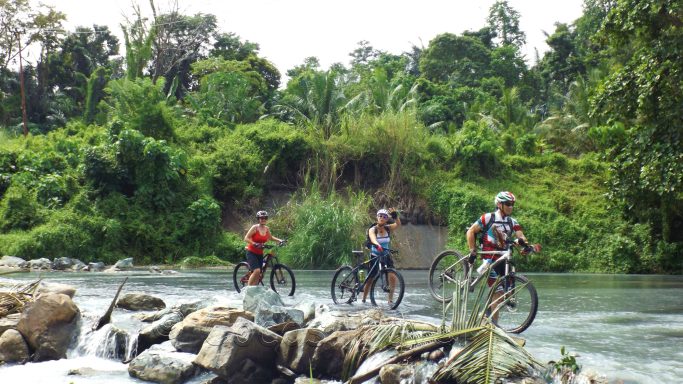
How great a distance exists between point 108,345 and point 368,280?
4476mm

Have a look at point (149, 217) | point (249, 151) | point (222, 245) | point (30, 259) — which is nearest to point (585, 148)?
point (249, 151)

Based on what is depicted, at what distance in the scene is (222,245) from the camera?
95.3ft

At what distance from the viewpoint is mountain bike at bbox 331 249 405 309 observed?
11945 mm

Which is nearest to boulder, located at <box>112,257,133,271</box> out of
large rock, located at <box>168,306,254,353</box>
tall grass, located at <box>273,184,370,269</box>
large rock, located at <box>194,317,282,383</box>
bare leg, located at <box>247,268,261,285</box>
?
tall grass, located at <box>273,184,370,269</box>

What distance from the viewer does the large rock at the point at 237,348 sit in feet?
26.7

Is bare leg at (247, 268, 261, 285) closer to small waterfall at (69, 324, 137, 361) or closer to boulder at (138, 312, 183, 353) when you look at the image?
boulder at (138, 312, 183, 353)

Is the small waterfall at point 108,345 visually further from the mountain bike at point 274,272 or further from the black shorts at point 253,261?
the mountain bike at point 274,272

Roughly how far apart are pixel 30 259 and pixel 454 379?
22293 mm

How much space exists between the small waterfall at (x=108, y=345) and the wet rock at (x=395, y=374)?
13.6ft

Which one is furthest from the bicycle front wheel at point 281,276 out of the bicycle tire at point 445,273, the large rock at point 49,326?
the large rock at point 49,326

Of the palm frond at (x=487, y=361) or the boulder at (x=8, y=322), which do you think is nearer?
the palm frond at (x=487, y=361)

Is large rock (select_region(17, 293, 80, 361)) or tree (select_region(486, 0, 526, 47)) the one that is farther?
tree (select_region(486, 0, 526, 47))

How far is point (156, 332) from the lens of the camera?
32.7 ft

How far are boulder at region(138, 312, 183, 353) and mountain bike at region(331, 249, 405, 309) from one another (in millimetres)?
3391
